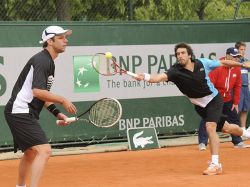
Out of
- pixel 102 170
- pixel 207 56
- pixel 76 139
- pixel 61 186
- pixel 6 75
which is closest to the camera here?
pixel 61 186

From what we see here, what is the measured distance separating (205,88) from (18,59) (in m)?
4.20

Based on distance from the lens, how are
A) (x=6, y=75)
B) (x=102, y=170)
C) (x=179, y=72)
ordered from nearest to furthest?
(x=179, y=72), (x=102, y=170), (x=6, y=75)

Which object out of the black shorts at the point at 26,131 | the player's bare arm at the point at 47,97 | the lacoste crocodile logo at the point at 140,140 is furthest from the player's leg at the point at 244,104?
the player's bare arm at the point at 47,97

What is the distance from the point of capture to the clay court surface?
880 centimetres

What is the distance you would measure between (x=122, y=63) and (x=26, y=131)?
6.57 metres

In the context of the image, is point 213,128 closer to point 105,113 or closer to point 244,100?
point 105,113

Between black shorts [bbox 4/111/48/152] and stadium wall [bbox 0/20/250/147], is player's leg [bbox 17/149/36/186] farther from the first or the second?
stadium wall [bbox 0/20/250/147]

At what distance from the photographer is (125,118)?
13.8m

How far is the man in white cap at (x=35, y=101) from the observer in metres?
7.12

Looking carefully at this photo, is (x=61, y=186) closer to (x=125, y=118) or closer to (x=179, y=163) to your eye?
(x=179, y=163)

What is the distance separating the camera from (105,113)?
29.2 feet

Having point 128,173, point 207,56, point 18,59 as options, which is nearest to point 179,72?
point 128,173

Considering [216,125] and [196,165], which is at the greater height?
[216,125]

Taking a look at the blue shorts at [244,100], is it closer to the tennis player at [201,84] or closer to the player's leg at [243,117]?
the player's leg at [243,117]
